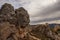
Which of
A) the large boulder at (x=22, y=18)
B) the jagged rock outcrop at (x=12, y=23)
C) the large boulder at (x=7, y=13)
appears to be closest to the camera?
the jagged rock outcrop at (x=12, y=23)

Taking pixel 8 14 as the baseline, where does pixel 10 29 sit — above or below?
below

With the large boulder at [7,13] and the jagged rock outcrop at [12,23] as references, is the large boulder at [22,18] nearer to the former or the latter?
the jagged rock outcrop at [12,23]

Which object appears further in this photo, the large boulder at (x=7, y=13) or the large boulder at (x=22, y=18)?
the large boulder at (x=22, y=18)

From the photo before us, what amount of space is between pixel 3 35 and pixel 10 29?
2474mm

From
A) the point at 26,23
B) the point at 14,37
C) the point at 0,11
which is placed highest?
the point at 0,11

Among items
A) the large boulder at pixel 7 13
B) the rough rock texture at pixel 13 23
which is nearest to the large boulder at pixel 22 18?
the rough rock texture at pixel 13 23

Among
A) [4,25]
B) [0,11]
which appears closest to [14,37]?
[4,25]

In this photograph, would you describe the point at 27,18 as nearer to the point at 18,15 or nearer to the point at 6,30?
the point at 18,15

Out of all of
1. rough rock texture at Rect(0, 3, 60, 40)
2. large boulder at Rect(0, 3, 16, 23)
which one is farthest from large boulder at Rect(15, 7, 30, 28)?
large boulder at Rect(0, 3, 16, 23)

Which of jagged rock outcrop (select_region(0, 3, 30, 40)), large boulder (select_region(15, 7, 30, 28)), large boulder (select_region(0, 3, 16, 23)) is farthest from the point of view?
large boulder (select_region(15, 7, 30, 28))

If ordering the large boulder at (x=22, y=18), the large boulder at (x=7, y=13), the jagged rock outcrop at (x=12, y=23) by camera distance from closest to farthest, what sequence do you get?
the jagged rock outcrop at (x=12, y=23) → the large boulder at (x=7, y=13) → the large boulder at (x=22, y=18)

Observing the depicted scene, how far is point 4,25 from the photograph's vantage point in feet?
136

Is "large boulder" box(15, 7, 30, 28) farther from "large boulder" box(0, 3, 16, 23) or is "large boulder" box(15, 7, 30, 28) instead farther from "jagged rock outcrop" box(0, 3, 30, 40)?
"large boulder" box(0, 3, 16, 23)

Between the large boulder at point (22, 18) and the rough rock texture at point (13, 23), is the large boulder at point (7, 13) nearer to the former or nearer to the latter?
the rough rock texture at point (13, 23)
